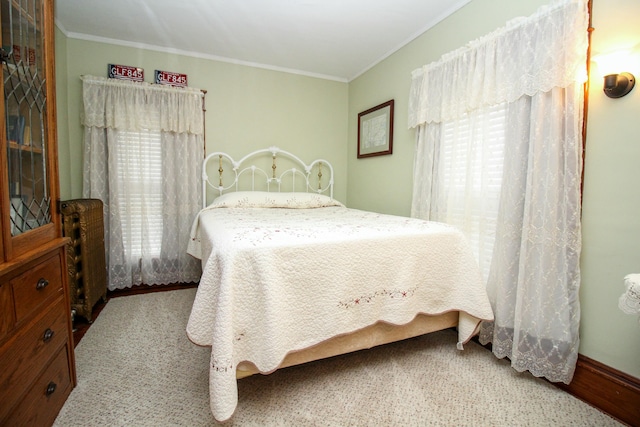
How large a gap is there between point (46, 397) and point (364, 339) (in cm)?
140

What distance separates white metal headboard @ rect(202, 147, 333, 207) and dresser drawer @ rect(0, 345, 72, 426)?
187 cm

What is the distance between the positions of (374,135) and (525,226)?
6.25 feet

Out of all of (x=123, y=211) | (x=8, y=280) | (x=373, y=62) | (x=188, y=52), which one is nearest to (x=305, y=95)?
(x=373, y=62)

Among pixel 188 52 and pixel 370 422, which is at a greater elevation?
pixel 188 52

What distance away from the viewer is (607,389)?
1.35m

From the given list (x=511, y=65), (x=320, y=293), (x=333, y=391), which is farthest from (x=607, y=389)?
(x=511, y=65)

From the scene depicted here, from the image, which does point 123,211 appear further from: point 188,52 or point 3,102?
point 3,102

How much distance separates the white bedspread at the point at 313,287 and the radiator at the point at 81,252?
113 cm

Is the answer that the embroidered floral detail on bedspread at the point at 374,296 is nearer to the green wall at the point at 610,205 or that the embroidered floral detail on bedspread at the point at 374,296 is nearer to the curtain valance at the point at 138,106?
the green wall at the point at 610,205

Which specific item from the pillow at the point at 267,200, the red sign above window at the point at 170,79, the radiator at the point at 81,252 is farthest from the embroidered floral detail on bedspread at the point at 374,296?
the red sign above window at the point at 170,79

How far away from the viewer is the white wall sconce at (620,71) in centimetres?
127

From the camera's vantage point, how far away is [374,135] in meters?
3.17

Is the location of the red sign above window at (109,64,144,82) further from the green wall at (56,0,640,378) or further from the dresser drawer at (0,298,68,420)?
the dresser drawer at (0,298,68,420)

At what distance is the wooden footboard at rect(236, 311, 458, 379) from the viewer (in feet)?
4.44
